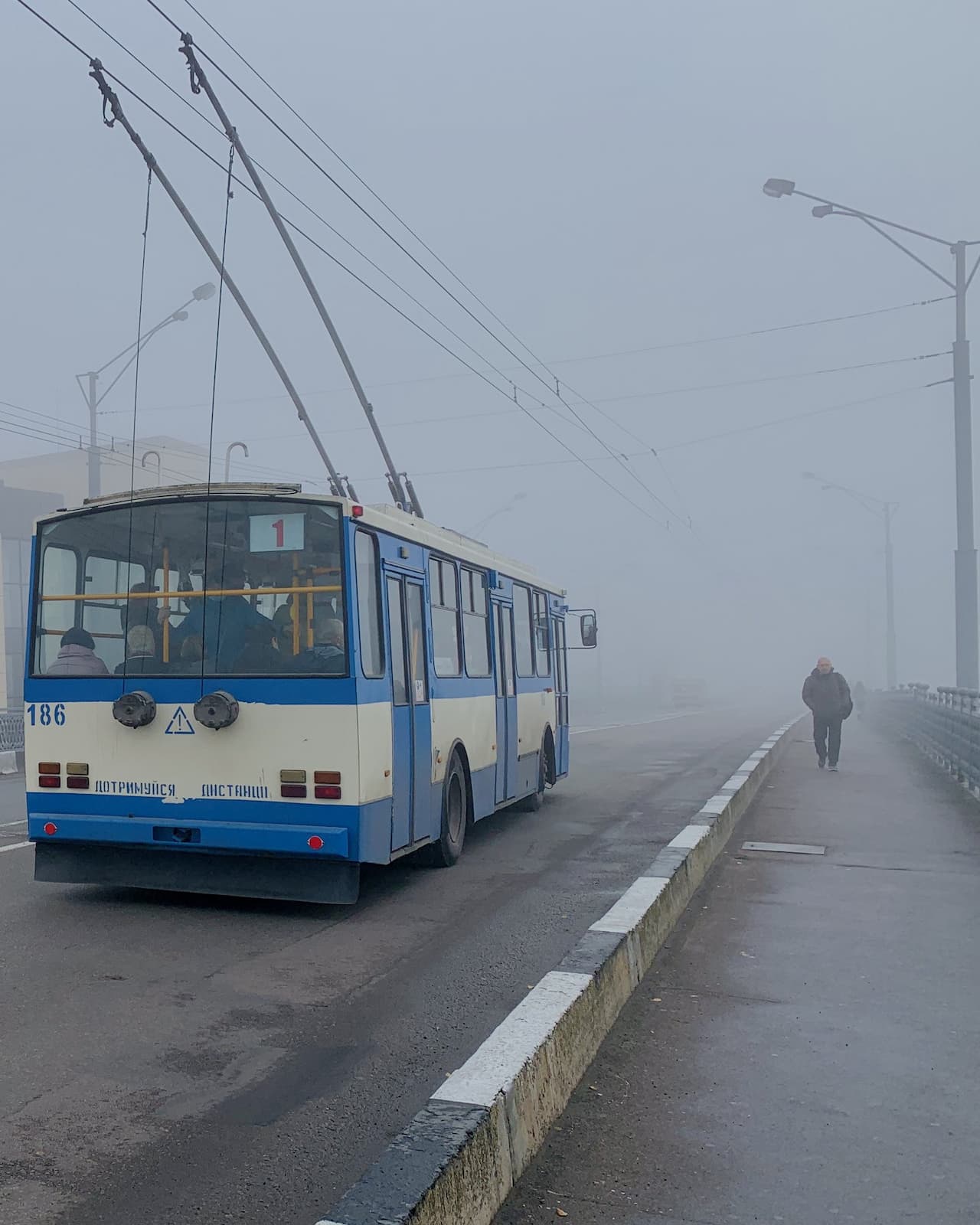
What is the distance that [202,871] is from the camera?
807cm

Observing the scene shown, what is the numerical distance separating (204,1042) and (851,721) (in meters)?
45.8

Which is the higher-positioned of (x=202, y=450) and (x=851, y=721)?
(x=202, y=450)

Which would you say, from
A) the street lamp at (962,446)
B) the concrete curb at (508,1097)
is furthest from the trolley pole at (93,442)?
the concrete curb at (508,1097)

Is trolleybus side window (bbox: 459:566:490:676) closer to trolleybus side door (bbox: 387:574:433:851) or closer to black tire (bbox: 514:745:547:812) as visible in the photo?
trolleybus side door (bbox: 387:574:433:851)

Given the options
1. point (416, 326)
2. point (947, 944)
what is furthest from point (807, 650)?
point (947, 944)

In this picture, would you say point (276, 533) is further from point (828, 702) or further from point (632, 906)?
point (828, 702)

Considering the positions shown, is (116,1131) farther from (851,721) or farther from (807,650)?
(807,650)

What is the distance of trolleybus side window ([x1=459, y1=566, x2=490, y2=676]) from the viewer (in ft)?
36.4

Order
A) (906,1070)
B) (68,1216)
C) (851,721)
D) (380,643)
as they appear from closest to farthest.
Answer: (68,1216) → (906,1070) → (380,643) → (851,721)

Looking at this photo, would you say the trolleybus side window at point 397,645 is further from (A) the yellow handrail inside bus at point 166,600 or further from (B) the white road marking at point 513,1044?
(B) the white road marking at point 513,1044

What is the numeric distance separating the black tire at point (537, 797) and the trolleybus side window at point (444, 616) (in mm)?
4096

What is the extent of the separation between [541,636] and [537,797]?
1.87 metres

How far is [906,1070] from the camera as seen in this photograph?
529 centimetres

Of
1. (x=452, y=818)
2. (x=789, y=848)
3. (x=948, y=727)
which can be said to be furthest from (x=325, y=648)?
(x=948, y=727)
